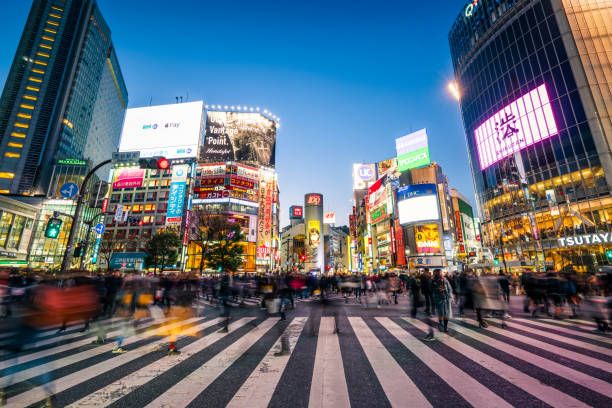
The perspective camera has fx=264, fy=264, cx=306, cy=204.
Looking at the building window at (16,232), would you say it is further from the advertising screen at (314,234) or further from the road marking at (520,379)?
the advertising screen at (314,234)

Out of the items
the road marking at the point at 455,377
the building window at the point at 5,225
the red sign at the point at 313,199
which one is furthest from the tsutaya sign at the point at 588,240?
the red sign at the point at 313,199

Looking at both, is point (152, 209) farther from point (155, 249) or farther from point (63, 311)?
point (63, 311)

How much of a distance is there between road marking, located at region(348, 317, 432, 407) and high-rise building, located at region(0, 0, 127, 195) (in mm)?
110754

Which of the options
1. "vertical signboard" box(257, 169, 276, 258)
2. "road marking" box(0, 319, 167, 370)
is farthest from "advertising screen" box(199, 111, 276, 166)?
"road marking" box(0, 319, 167, 370)

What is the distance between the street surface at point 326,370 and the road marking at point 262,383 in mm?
17

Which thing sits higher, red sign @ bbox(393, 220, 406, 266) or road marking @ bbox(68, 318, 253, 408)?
red sign @ bbox(393, 220, 406, 266)

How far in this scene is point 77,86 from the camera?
90.9m

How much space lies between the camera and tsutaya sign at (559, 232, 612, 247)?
28.9m

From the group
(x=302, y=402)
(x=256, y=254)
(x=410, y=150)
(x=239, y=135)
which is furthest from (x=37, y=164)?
(x=302, y=402)

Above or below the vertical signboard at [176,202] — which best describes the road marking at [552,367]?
below

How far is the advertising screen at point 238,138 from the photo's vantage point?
6875 centimetres

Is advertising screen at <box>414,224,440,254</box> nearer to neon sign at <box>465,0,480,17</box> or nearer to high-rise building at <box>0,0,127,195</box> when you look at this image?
neon sign at <box>465,0,480,17</box>

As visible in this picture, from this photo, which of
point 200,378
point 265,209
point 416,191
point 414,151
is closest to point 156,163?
point 200,378

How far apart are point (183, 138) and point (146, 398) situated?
226 ft
